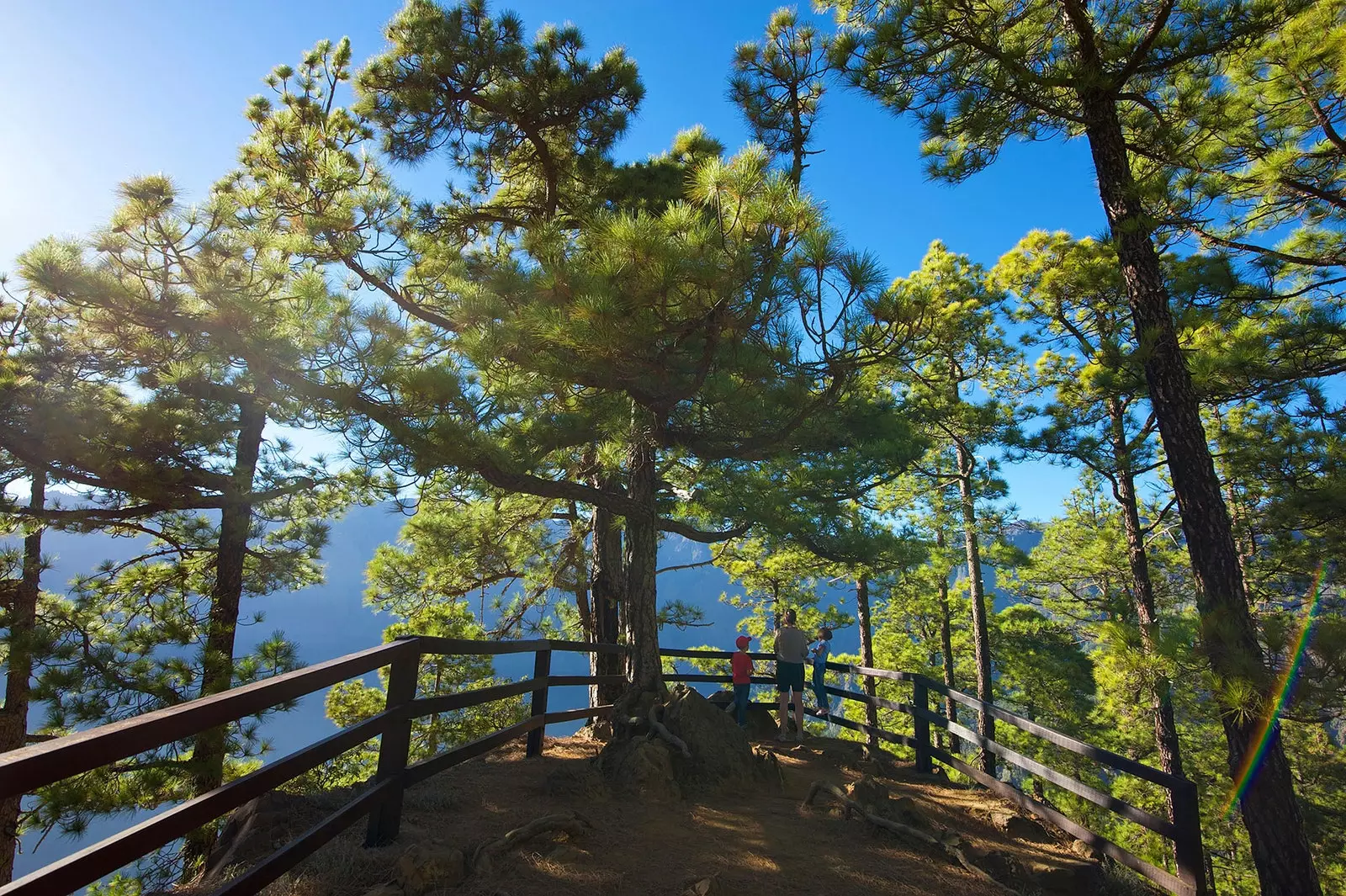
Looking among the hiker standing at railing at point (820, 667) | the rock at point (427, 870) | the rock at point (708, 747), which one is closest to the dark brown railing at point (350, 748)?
the rock at point (427, 870)

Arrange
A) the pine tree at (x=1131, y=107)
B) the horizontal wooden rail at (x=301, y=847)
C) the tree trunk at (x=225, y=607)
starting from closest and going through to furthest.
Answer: the horizontal wooden rail at (x=301, y=847) → the pine tree at (x=1131, y=107) → the tree trunk at (x=225, y=607)

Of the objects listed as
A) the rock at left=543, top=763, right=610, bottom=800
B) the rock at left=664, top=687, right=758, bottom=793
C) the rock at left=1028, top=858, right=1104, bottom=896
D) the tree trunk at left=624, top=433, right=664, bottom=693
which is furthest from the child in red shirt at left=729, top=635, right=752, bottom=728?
the rock at left=1028, top=858, right=1104, bottom=896

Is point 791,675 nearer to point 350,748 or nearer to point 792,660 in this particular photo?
A: point 792,660

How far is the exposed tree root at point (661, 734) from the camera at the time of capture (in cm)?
638

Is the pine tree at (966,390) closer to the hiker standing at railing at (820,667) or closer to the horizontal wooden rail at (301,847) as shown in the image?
the hiker standing at railing at (820,667)

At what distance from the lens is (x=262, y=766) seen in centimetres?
319

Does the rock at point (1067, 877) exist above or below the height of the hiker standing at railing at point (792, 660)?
below

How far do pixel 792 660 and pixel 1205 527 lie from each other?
537 cm

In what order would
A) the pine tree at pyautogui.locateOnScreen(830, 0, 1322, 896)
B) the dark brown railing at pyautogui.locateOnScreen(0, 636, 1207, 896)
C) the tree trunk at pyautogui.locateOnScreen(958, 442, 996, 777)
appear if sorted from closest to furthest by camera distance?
the dark brown railing at pyautogui.locateOnScreen(0, 636, 1207, 896) → the pine tree at pyautogui.locateOnScreen(830, 0, 1322, 896) → the tree trunk at pyautogui.locateOnScreen(958, 442, 996, 777)

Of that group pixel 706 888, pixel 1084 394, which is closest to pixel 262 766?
pixel 706 888

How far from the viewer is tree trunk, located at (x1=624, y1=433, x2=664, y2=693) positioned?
8797 mm

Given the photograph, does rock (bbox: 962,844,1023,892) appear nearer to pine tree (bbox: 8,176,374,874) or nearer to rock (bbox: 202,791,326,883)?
rock (bbox: 202,791,326,883)

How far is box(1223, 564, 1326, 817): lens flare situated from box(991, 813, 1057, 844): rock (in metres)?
1.45

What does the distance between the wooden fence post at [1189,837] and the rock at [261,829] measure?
19.2ft
